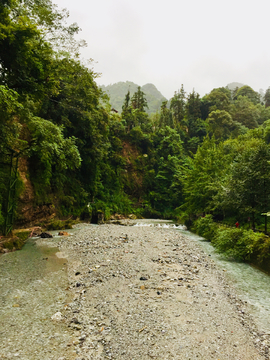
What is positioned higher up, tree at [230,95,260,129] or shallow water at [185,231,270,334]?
tree at [230,95,260,129]

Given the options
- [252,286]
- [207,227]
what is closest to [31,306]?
[252,286]

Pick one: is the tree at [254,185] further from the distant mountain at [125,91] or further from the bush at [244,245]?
the distant mountain at [125,91]

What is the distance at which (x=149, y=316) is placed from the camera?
534cm

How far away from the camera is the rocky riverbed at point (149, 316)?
13.9 ft

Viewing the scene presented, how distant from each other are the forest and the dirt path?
534 centimetres

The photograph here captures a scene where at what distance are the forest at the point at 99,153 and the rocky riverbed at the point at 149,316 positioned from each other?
5420mm

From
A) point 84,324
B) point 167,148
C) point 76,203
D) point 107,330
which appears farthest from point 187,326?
point 167,148

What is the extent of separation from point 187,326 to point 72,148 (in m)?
12.5

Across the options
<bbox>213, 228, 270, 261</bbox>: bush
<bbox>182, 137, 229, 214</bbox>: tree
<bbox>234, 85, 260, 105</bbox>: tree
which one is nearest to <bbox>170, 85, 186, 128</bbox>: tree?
<bbox>234, 85, 260, 105</bbox>: tree

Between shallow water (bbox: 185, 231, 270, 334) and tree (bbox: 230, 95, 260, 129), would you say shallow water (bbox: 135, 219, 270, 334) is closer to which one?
shallow water (bbox: 185, 231, 270, 334)

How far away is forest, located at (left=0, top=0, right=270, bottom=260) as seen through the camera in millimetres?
11172

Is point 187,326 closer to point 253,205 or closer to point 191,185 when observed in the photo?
point 253,205

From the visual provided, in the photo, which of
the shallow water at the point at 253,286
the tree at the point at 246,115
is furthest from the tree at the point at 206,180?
the tree at the point at 246,115

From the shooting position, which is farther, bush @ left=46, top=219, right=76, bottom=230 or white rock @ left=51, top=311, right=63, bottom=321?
bush @ left=46, top=219, right=76, bottom=230
